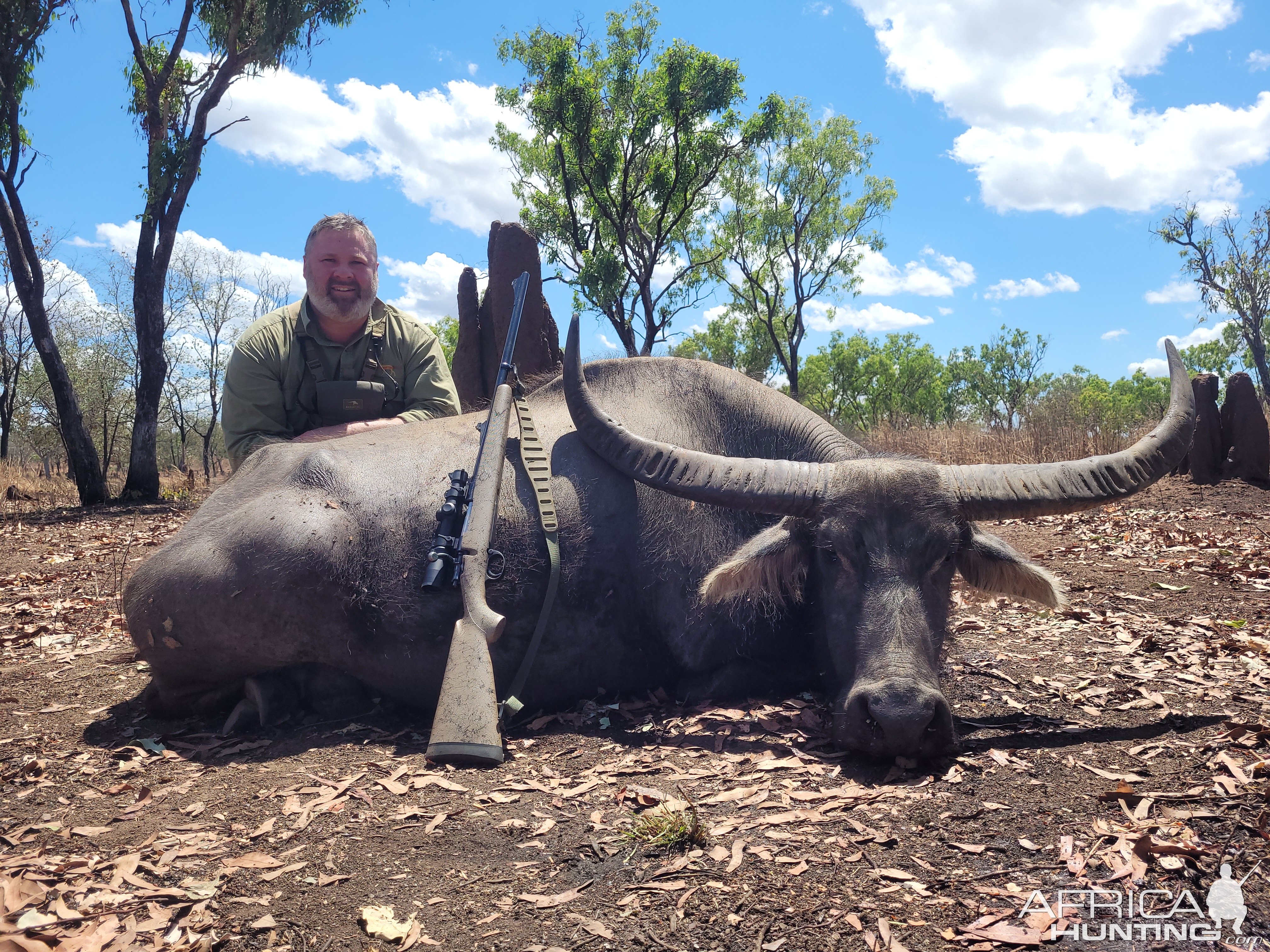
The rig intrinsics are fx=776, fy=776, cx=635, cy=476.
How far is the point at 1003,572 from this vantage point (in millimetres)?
3682

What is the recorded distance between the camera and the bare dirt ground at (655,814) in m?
2.11

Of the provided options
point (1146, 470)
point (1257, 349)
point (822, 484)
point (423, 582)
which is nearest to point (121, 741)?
point (423, 582)

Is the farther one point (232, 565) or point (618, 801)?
point (232, 565)

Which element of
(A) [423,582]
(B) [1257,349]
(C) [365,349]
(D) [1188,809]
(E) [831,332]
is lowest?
(D) [1188,809]

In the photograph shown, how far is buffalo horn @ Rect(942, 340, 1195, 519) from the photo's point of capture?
3.57 meters

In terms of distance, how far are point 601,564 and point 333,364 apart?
Answer: 2.49m

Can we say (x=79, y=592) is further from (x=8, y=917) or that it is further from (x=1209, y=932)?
(x=1209, y=932)

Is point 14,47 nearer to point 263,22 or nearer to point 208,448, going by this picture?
point 263,22

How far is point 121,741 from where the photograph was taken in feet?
12.3

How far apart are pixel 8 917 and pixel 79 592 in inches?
235

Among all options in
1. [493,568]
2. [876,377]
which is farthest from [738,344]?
[493,568]

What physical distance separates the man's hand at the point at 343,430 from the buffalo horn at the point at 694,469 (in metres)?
1.42

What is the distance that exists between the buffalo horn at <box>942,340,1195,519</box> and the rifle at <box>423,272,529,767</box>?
2.21 metres

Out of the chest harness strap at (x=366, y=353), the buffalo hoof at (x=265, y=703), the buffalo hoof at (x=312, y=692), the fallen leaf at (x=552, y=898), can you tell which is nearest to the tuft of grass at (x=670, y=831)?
the fallen leaf at (x=552, y=898)
